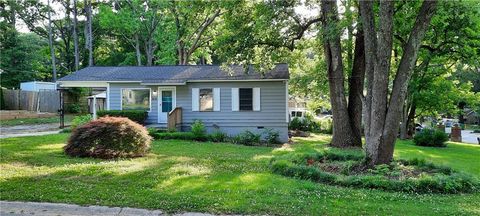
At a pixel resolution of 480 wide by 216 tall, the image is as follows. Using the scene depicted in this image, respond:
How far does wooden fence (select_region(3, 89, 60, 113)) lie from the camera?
27.3 meters

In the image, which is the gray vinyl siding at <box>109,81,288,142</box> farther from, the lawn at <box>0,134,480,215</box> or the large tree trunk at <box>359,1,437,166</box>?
the large tree trunk at <box>359,1,437,166</box>

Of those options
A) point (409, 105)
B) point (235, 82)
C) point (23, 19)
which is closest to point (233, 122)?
point (235, 82)

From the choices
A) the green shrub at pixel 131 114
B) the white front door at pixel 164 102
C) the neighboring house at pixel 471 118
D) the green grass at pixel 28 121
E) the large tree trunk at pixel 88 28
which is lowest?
the neighboring house at pixel 471 118

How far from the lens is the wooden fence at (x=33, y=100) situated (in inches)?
1076

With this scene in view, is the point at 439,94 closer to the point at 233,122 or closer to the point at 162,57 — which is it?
the point at 233,122

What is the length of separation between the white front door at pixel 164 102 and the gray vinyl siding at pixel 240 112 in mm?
396

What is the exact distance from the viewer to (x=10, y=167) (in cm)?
792

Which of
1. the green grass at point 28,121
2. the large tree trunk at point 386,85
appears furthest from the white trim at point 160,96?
the large tree trunk at point 386,85

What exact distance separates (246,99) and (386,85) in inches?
426

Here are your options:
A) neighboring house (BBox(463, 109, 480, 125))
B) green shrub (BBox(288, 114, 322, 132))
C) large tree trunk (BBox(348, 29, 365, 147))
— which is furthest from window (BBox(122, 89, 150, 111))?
neighboring house (BBox(463, 109, 480, 125))

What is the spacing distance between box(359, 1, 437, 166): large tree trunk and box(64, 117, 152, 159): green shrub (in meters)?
6.23

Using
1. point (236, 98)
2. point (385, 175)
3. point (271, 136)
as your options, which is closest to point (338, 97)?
point (271, 136)

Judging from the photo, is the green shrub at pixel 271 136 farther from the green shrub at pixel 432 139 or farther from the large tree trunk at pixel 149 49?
the large tree trunk at pixel 149 49

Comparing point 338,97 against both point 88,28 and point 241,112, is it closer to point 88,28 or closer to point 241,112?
point 241,112
